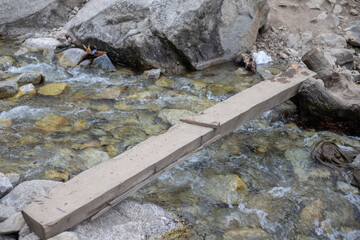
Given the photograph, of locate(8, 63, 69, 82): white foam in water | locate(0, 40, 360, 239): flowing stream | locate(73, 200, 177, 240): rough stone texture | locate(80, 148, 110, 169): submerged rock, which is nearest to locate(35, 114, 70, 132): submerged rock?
locate(0, 40, 360, 239): flowing stream

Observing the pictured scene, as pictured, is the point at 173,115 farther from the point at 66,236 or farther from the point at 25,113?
the point at 66,236

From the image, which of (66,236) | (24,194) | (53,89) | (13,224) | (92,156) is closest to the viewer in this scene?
(66,236)

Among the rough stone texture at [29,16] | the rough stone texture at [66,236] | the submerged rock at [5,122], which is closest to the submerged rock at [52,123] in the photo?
the submerged rock at [5,122]

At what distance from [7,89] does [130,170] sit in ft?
11.1

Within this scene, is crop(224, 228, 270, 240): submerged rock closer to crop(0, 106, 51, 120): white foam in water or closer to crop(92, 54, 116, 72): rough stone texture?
crop(0, 106, 51, 120): white foam in water

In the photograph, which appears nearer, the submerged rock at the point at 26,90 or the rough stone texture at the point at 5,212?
the rough stone texture at the point at 5,212

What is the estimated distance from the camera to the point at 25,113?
194 inches

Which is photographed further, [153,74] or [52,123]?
[153,74]

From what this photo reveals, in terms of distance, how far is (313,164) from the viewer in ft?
13.8

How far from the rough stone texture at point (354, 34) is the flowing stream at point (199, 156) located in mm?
3266

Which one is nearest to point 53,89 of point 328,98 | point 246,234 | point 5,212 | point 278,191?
point 5,212

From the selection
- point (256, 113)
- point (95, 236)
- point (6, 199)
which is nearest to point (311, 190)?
point (256, 113)

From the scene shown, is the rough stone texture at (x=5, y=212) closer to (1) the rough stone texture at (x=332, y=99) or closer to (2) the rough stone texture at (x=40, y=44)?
(1) the rough stone texture at (x=332, y=99)

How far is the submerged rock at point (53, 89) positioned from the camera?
5566mm
